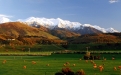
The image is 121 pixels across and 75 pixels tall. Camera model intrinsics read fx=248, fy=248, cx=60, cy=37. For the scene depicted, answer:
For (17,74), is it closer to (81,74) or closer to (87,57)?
(81,74)

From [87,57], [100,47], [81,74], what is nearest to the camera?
[81,74]

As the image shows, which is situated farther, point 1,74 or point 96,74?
point 1,74

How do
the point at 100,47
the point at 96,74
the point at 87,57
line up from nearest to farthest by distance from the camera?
the point at 96,74
the point at 87,57
the point at 100,47

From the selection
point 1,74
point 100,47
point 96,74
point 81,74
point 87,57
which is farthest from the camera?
point 100,47

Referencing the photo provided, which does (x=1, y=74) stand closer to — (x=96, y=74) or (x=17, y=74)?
(x=17, y=74)

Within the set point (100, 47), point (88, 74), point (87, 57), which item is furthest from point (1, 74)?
point (100, 47)

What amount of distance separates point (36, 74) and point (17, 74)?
7.10ft

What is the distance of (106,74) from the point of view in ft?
89.0

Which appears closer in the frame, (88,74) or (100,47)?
(88,74)

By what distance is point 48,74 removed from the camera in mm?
27016

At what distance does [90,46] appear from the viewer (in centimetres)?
18950

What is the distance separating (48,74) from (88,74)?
171 inches

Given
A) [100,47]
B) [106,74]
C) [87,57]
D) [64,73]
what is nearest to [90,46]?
[100,47]

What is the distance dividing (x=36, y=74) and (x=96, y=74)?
666cm
